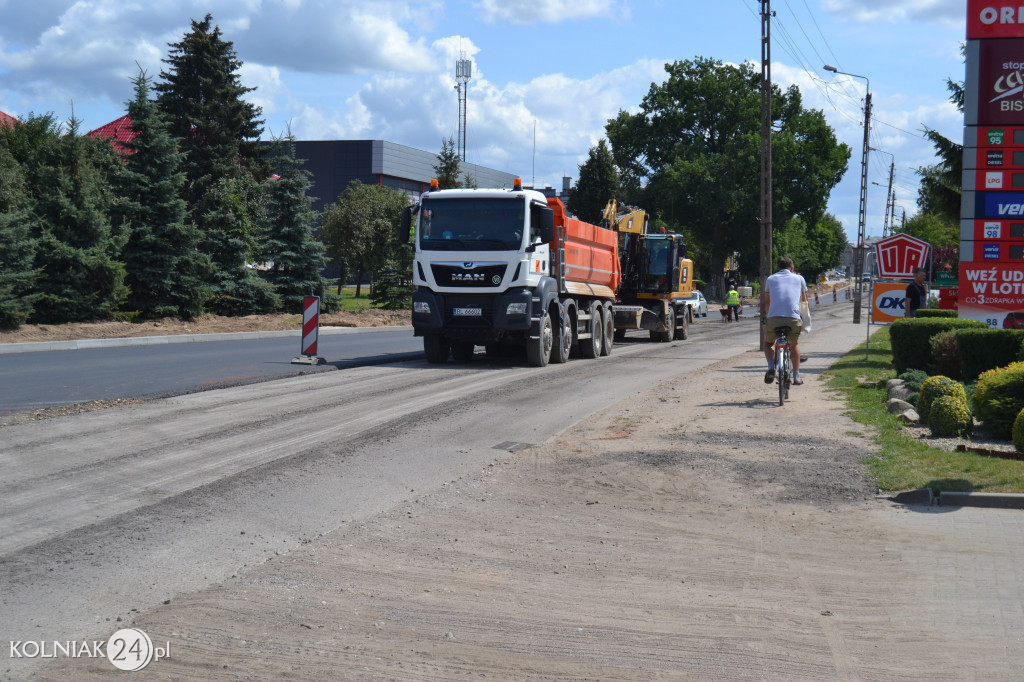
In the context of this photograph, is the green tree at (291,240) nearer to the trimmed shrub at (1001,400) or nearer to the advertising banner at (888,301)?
the advertising banner at (888,301)

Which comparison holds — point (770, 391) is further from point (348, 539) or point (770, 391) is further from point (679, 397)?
point (348, 539)

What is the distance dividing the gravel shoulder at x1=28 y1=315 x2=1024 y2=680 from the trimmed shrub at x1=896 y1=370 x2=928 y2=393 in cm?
464

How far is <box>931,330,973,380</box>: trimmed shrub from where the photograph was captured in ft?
44.7

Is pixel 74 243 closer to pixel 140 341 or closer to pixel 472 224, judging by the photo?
pixel 140 341

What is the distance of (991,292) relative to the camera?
54.1ft

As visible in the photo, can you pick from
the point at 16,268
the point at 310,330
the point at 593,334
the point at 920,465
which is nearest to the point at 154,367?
the point at 310,330

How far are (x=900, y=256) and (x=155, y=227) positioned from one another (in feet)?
Result: 69.2

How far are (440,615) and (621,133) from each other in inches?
2843

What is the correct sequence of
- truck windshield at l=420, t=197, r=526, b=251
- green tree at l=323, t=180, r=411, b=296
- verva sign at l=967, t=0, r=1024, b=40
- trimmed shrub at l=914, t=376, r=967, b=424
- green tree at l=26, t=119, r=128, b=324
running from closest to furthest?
1. trimmed shrub at l=914, t=376, r=967, b=424
2. verva sign at l=967, t=0, r=1024, b=40
3. truck windshield at l=420, t=197, r=526, b=251
4. green tree at l=26, t=119, r=128, b=324
5. green tree at l=323, t=180, r=411, b=296

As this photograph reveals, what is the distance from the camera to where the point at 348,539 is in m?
6.52

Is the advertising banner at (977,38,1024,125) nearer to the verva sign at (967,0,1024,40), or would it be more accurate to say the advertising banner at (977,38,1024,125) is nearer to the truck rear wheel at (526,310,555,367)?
the verva sign at (967,0,1024,40)

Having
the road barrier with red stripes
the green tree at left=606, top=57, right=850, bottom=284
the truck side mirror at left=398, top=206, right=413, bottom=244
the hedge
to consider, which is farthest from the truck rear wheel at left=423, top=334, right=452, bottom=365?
the green tree at left=606, top=57, right=850, bottom=284

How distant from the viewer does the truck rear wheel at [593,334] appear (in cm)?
2255

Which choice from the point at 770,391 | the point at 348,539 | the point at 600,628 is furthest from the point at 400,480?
the point at 770,391
